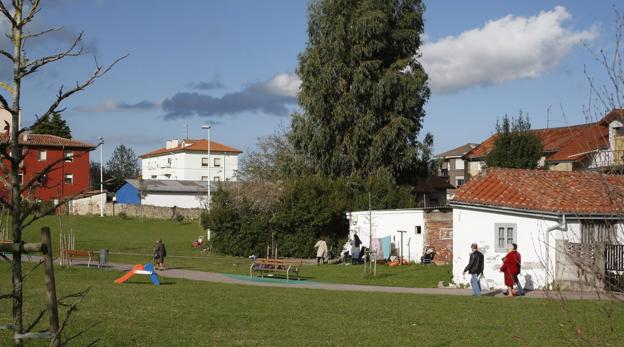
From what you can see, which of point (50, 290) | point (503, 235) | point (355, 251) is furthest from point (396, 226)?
point (50, 290)

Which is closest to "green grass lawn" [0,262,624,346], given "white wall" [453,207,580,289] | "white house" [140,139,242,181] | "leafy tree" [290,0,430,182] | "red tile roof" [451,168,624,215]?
"white wall" [453,207,580,289]

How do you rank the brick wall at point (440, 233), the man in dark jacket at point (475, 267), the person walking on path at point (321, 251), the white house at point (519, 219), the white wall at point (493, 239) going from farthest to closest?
the person walking on path at point (321, 251) → the brick wall at point (440, 233) → the white wall at point (493, 239) → the white house at point (519, 219) → the man in dark jacket at point (475, 267)

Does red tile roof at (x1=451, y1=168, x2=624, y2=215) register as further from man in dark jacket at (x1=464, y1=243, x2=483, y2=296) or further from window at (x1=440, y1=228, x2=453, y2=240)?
window at (x1=440, y1=228, x2=453, y2=240)

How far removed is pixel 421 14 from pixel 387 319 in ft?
118

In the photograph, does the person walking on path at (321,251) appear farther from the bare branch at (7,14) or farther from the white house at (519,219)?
the bare branch at (7,14)

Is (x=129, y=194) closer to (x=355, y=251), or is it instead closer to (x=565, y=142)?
(x=565, y=142)

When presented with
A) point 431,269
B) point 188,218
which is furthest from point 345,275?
point 188,218

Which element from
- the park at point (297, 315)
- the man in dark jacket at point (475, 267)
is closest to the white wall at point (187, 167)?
the park at point (297, 315)

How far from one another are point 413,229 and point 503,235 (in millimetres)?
11351

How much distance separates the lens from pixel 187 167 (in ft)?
371

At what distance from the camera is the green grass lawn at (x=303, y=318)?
43.9ft

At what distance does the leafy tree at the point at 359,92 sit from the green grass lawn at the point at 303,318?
24.2 meters

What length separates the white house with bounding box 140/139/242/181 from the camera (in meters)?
113

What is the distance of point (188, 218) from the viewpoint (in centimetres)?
7325
